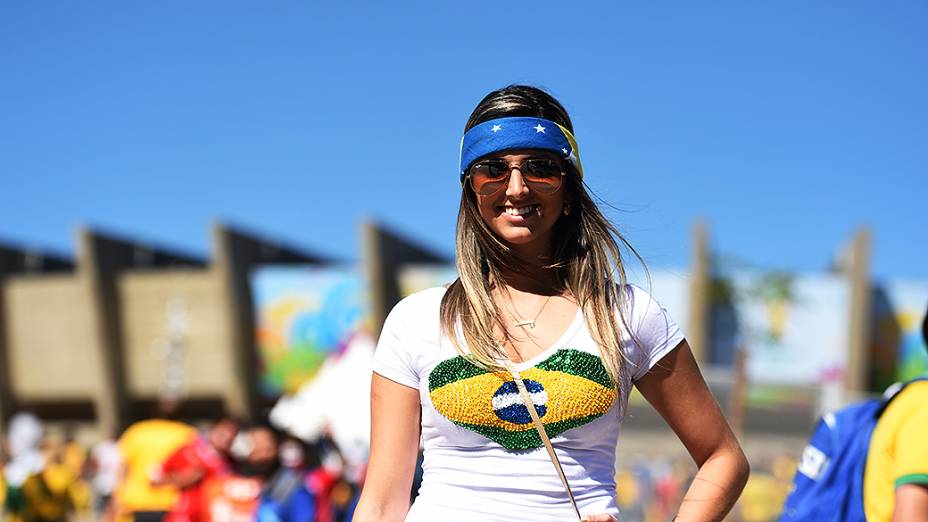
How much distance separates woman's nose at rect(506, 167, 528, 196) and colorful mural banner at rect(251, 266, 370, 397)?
3474 cm

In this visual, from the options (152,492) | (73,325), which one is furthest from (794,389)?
(73,325)

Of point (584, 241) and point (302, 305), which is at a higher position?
point (584, 241)

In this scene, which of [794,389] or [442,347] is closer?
[442,347]

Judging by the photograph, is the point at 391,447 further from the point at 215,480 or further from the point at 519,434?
the point at 215,480

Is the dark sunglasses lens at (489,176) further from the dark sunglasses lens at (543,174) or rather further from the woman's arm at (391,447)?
the woman's arm at (391,447)

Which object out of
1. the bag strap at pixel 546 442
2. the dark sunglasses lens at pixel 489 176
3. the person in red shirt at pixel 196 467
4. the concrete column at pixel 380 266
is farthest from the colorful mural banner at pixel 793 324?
the bag strap at pixel 546 442

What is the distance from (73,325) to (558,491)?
4201cm

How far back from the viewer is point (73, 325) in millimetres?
41562

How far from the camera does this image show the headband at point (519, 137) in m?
2.32

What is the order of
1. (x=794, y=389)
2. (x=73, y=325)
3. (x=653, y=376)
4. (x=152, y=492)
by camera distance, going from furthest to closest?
(x=73, y=325) < (x=794, y=389) < (x=152, y=492) < (x=653, y=376)

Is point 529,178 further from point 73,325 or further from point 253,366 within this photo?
point 73,325

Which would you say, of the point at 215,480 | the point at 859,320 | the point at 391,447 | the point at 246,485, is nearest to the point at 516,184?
the point at 391,447

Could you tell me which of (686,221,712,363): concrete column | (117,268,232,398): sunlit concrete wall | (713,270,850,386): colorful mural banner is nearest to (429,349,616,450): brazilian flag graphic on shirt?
(713,270,850,386): colorful mural banner

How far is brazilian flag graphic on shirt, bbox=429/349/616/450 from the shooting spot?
2160 millimetres
